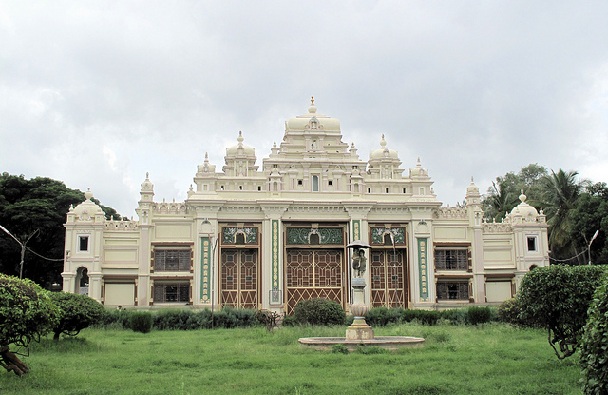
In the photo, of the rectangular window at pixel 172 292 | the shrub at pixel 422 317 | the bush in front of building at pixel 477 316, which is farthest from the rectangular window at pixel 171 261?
the bush in front of building at pixel 477 316

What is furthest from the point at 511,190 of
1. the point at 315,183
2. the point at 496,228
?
the point at 315,183

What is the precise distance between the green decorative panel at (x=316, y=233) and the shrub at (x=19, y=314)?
26546mm

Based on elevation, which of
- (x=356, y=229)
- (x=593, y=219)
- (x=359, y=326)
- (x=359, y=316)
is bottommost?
(x=359, y=326)

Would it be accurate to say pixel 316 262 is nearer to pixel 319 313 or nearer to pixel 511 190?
pixel 319 313

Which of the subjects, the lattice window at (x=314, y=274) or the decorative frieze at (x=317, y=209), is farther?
the decorative frieze at (x=317, y=209)

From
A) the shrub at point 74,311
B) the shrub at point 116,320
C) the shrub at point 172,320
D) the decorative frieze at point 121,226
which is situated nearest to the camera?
the shrub at point 74,311

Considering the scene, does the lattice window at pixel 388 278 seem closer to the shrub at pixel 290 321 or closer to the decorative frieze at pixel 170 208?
the shrub at pixel 290 321

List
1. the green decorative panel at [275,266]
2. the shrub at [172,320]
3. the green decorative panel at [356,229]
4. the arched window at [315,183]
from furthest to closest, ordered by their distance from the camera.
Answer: the arched window at [315,183] < the green decorative panel at [356,229] < the green decorative panel at [275,266] < the shrub at [172,320]

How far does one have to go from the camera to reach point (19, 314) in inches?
538

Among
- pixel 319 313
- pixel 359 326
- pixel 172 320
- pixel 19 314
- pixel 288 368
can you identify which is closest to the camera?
pixel 19 314

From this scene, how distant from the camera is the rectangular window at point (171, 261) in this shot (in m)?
40.7

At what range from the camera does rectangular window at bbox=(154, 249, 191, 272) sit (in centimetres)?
4069

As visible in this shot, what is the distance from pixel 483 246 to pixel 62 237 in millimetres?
31708

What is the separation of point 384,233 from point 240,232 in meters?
9.11
